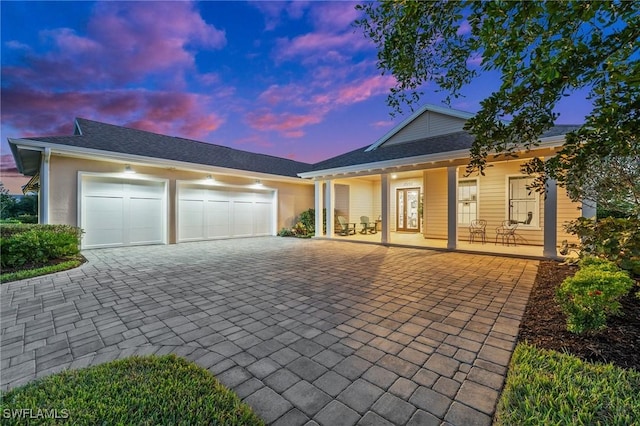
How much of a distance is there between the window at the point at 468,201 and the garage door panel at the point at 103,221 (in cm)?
1234

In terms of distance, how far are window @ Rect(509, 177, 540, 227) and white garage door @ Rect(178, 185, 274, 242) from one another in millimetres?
10066

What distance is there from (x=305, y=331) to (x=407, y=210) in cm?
1135

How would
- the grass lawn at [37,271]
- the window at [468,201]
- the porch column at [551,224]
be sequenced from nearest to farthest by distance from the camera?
the grass lawn at [37,271]
the porch column at [551,224]
the window at [468,201]

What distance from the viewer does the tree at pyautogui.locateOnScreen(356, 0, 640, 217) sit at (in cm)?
203

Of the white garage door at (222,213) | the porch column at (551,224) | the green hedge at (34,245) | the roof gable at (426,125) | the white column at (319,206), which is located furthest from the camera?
the white column at (319,206)

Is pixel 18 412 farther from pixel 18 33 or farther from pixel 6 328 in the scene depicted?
pixel 18 33

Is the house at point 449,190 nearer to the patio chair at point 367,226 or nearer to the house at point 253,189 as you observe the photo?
the house at point 253,189

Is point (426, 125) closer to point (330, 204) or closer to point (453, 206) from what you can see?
point (453, 206)

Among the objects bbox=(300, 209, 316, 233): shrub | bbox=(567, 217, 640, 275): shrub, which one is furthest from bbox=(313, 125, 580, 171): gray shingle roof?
bbox=(567, 217, 640, 275): shrub

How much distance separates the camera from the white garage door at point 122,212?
8.38 m

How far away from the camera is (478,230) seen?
30.9 ft

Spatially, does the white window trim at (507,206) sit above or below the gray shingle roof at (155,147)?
below

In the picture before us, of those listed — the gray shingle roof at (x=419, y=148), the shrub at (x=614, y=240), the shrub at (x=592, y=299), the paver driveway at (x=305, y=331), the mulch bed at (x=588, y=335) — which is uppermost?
the gray shingle roof at (x=419, y=148)

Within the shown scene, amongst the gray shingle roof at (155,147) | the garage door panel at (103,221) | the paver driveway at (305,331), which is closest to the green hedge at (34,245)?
the paver driveway at (305,331)
